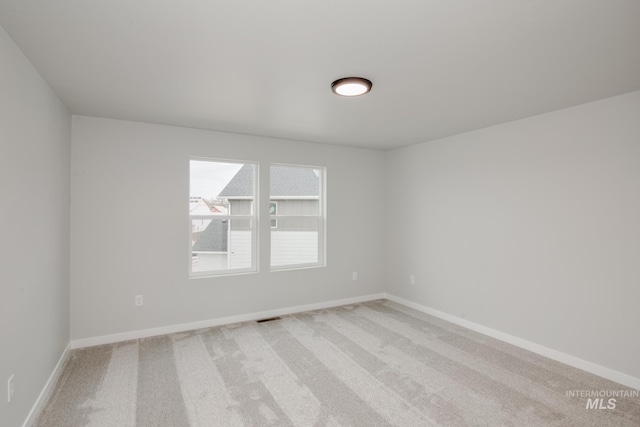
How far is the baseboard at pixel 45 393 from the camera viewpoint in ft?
7.00

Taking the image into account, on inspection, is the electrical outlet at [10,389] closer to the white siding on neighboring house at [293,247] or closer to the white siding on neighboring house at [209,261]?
the white siding on neighboring house at [209,261]

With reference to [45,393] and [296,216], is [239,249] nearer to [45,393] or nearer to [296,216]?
[296,216]

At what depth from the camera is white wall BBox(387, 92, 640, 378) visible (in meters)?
2.73

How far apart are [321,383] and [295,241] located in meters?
2.30

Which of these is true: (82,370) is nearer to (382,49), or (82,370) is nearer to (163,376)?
(163,376)

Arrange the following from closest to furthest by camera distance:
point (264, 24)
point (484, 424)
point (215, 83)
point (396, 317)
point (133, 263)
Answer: point (264, 24) < point (484, 424) < point (215, 83) < point (133, 263) < point (396, 317)

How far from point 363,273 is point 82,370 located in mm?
3678

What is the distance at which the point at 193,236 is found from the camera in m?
3.98

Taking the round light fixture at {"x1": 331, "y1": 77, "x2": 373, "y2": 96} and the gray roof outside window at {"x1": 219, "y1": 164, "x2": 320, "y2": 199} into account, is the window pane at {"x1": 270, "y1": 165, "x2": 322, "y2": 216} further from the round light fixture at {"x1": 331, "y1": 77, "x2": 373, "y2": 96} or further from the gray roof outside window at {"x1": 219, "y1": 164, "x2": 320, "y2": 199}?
the round light fixture at {"x1": 331, "y1": 77, "x2": 373, "y2": 96}

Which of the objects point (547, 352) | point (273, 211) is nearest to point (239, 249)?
point (273, 211)

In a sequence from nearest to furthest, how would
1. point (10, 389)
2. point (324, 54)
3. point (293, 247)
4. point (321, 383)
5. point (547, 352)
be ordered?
point (10, 389), point (324, 54), point (321, 383), point (547, 352), point (293, 247)

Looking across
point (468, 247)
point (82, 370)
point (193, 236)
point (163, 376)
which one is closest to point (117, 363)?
point (82, 370)

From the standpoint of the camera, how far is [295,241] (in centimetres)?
469

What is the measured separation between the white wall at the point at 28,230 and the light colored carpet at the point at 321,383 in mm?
415
